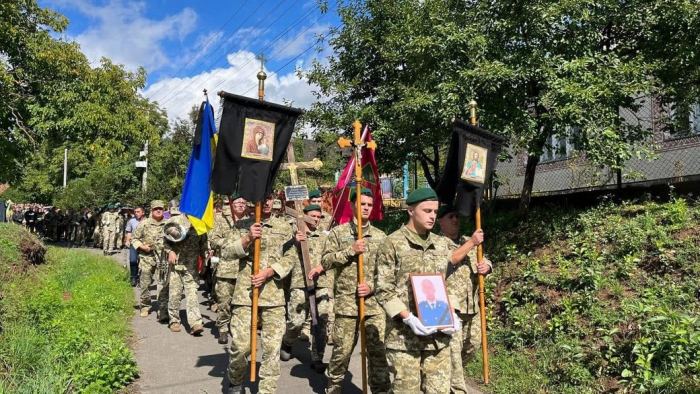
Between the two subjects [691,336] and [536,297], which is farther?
[536,297]

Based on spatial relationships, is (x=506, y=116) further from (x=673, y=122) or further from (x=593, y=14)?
(x=673, y=122)

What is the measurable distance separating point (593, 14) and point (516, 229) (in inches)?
156

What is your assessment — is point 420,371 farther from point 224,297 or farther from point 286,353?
point 224,297

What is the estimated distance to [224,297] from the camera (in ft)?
24.3

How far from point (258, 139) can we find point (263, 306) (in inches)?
65.7

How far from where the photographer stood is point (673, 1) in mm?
7637

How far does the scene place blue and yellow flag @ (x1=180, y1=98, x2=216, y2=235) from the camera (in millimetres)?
6570

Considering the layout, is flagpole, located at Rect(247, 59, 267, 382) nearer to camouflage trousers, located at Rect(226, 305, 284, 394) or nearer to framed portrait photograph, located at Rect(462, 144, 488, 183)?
camouflage trousers, located at Rect(226, 305, 284, 394)

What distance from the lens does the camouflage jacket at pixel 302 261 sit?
5.92 meters

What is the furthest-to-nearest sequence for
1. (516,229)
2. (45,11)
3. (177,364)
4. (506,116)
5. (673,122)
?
1. (45,11)
2. (516,229)
3. (673,122)
4. (506,116)
5. (177,364)

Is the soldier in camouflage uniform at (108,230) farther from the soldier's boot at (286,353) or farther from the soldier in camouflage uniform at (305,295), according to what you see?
the soldier's boot at (286,353)

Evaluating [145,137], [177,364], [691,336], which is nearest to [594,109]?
[691,336]

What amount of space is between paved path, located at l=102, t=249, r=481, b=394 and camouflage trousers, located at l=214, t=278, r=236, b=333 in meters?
0.30

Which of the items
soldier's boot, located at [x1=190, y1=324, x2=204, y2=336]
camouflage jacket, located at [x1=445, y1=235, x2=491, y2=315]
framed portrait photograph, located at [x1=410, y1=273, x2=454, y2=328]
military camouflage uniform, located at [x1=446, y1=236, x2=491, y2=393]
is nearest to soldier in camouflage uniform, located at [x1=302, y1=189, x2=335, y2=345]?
soldier's boot, located at [x1=190, y1=324, x2=204, y2=336]
